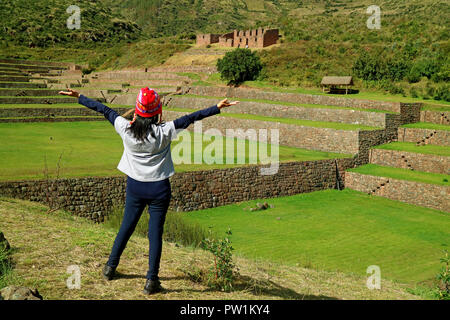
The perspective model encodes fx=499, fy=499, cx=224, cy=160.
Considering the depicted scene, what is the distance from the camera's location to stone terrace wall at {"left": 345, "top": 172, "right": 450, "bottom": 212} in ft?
56.2

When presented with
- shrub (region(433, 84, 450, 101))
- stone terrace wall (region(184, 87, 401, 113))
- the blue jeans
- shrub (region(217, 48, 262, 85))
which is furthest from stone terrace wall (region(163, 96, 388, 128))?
the blue jeans

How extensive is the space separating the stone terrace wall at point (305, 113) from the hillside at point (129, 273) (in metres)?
17.3

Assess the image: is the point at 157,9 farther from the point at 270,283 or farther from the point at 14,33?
the point at 270,283

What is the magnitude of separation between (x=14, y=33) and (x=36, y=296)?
71244 millimetres

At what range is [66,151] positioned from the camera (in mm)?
17891

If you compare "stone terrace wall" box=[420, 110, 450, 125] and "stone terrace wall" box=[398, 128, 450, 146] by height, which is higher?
"stone terrace wall" box=[420, 110, 450, 125]

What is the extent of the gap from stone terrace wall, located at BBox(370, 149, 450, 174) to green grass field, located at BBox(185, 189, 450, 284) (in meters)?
2.68

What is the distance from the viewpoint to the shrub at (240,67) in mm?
37250

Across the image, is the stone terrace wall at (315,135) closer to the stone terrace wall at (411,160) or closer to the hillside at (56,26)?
the stone terrace wall at (411,160)

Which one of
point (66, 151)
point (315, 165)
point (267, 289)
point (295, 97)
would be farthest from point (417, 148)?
point (267, 289)

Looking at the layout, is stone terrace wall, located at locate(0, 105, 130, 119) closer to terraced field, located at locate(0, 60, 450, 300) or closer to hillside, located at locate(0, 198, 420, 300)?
terraced field, located at locate(0, 60, 450, 300)

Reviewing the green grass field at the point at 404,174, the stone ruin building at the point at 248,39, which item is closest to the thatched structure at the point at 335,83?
the green grass field at the point at 404,174

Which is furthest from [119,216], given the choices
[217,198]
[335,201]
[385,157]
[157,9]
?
[157,9]
